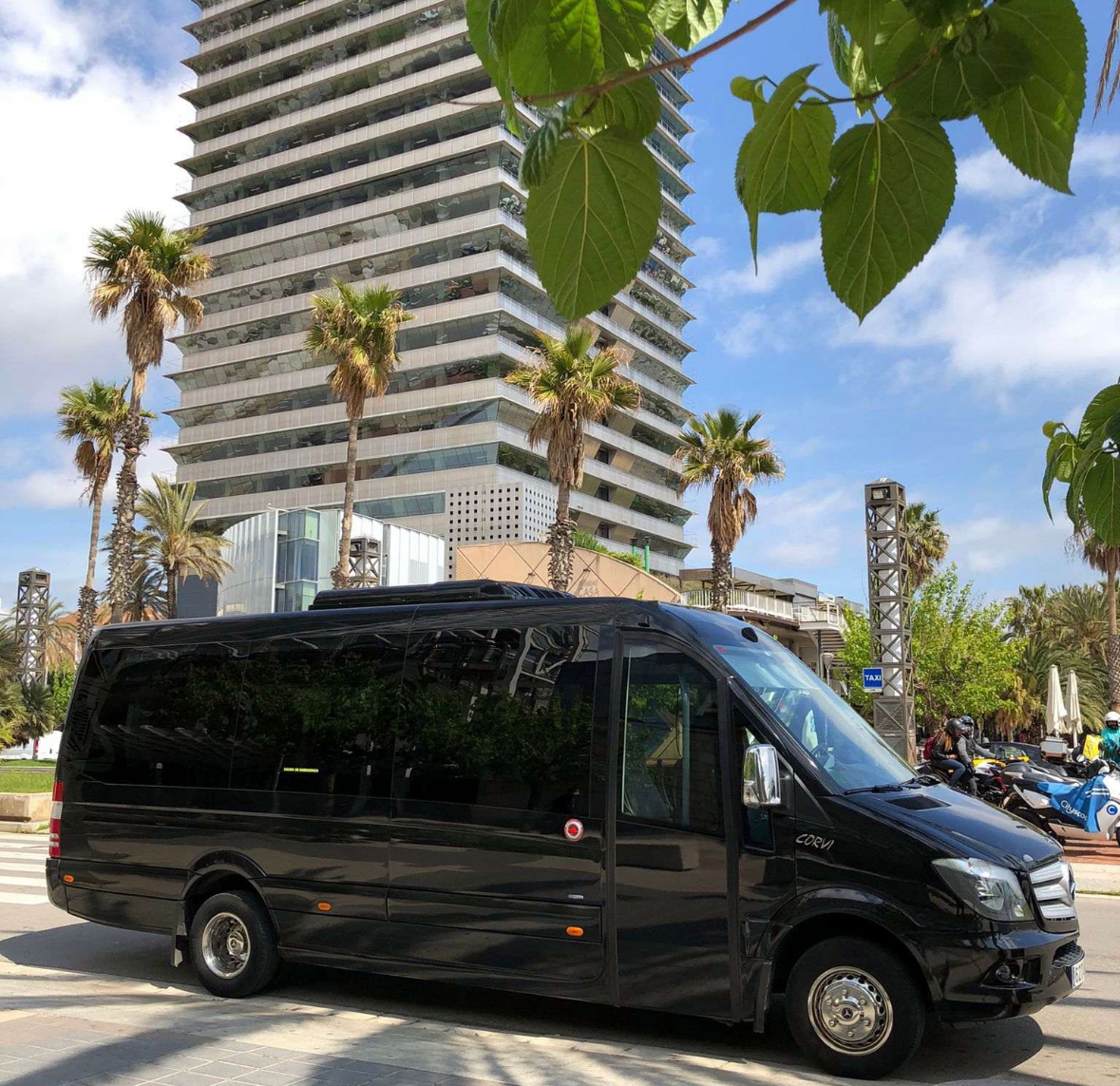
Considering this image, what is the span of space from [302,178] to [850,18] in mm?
80389

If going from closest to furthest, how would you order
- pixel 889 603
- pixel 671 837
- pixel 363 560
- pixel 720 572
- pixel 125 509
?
pixel 671 837
pixel 889 603
pixel 125 509
pixel 363 560
pixel 720 572

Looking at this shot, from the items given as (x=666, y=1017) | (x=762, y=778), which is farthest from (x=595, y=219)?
(x=666, y=1017)

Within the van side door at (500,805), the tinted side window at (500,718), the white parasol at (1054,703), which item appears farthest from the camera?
the white parasol at (1054,703)

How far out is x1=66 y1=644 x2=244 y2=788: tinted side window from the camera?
24.3 ft

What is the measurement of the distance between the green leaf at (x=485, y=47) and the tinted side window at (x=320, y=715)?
625cm

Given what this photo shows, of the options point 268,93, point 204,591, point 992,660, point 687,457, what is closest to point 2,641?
point 204,591

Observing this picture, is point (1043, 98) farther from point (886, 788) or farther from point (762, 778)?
point (886, 788)

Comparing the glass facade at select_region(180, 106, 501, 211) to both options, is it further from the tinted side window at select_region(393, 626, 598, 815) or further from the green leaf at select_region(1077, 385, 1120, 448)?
A: the green leaf at select_region(1077, 385, 1120, 448)

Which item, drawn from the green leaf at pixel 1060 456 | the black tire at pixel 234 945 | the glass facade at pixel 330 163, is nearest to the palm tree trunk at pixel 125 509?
the black tire at pixel 234 945

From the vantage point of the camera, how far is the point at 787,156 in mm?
867

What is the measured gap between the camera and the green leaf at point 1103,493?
121 cm

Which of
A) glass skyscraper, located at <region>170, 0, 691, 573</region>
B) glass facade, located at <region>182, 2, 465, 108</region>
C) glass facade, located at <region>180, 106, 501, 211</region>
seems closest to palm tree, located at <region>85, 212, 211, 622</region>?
glass skyscraper, located at <region>170, 0, 691, 573</region>

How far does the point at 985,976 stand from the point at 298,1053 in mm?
3212

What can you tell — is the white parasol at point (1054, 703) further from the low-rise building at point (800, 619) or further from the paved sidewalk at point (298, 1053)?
the paved sidewalk at point (298, 1053)
